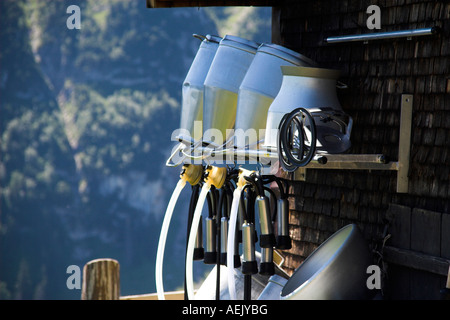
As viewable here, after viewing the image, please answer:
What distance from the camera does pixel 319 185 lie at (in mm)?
3303

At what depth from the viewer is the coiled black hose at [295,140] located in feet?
8.01

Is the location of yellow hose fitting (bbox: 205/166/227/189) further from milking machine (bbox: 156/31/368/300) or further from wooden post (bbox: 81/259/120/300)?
wooden post (bbox: 81/259/120/300)

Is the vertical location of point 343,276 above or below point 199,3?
below

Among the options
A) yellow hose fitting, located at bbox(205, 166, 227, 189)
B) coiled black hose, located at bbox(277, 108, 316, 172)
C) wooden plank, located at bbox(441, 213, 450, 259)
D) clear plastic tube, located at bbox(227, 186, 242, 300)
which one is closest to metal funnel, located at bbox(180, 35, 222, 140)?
yellow hose fitting, located at bbox(205, 166, 227, 189)

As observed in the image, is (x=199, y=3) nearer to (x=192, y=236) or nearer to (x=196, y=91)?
(x=196, y=91)

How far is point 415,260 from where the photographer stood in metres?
2.63

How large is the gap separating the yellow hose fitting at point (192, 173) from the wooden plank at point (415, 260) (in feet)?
3.58

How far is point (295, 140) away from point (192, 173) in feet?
2.90

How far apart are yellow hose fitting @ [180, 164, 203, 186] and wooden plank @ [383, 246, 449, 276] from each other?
1090 mm

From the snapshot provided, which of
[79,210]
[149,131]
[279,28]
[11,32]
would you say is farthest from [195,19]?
[279,28]

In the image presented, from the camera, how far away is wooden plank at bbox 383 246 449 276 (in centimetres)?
250

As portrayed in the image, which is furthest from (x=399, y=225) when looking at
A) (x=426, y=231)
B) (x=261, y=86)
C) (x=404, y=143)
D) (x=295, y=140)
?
(x=261, y=86)
